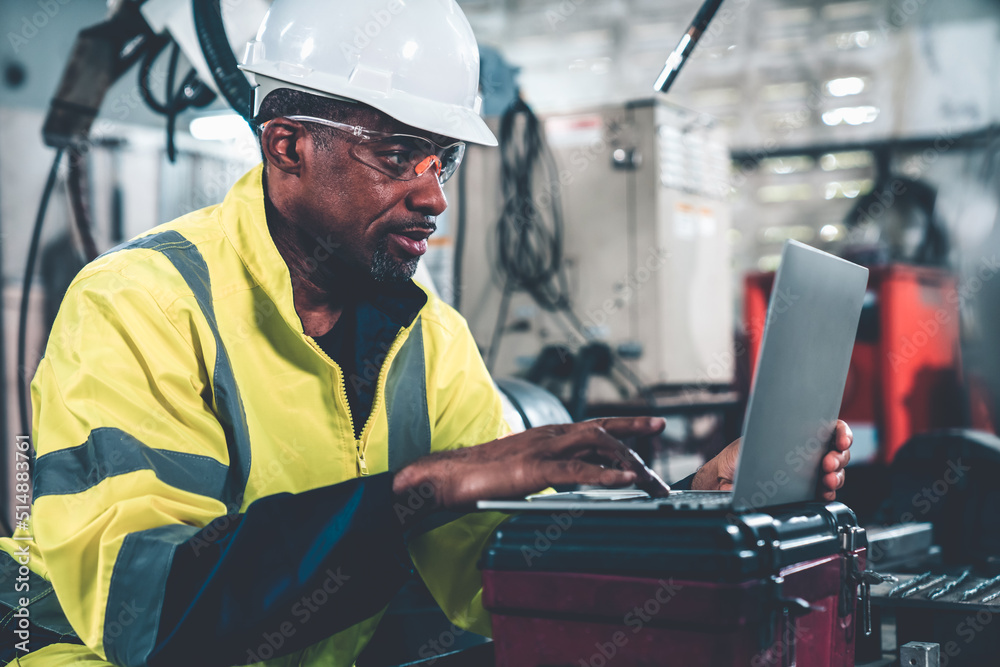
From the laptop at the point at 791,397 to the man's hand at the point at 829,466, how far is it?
0.01m

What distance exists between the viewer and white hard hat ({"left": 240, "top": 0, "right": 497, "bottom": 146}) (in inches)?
52.3

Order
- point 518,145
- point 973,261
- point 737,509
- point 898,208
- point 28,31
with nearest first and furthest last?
1. point 737,509
2. point 518,145
3. point 28,31
4. point 973,261
5. point 898,208

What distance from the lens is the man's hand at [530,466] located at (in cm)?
90

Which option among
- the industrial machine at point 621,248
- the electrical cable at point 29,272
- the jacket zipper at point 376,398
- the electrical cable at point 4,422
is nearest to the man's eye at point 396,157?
the jacket zipper at point 376,398

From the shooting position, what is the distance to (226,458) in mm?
1184

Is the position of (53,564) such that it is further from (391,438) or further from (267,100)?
(267,100)

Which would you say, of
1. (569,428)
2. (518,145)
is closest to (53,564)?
(569,428)

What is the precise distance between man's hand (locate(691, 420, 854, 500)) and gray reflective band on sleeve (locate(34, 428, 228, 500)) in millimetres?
668

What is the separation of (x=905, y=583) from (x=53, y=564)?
3.81 feet

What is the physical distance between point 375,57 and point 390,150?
140 millimetres

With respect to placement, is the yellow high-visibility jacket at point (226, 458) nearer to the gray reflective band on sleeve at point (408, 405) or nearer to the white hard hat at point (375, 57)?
the gray reflective band on sleeve at point (408, 405)

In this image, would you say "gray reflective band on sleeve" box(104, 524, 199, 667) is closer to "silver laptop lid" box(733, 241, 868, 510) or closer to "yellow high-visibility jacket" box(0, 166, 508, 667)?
"yellow high-visibility jacket" box(0, 166, 508, 667)

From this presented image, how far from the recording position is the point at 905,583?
52.9 inches

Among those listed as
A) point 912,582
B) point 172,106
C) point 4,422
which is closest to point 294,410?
→ point 912,582
